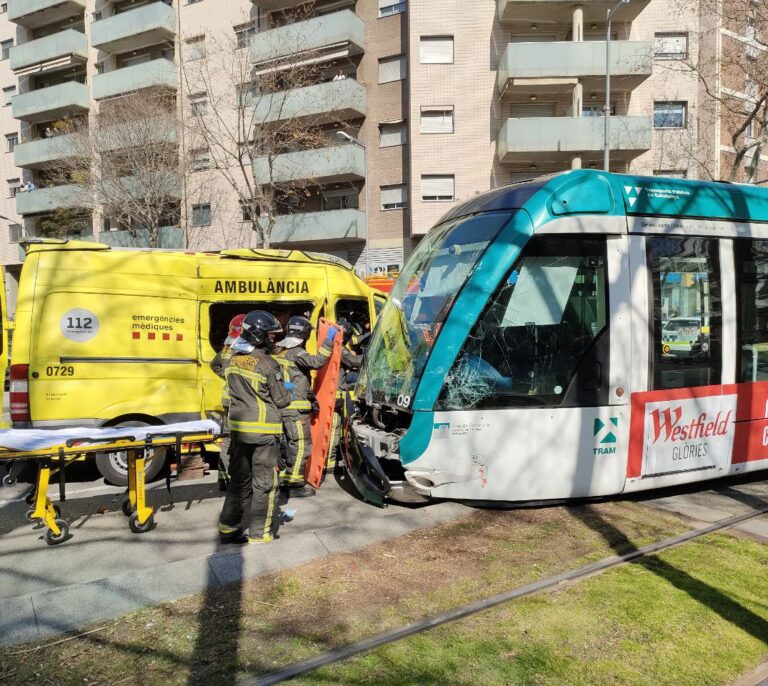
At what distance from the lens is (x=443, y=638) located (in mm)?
3352

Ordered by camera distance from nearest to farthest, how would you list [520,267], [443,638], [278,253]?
[443,638] < [520,267] < [278,253]

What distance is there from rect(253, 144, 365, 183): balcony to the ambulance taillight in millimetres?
16494

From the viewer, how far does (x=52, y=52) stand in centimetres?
3027

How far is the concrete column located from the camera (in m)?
20.9

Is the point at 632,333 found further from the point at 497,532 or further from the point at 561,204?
the point at 497,532

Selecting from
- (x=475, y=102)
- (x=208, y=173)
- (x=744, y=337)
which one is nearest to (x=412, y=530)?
(x=744, y=337)

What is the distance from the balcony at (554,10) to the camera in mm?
21016

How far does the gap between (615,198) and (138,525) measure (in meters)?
5.02

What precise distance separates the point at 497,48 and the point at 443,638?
930 inches

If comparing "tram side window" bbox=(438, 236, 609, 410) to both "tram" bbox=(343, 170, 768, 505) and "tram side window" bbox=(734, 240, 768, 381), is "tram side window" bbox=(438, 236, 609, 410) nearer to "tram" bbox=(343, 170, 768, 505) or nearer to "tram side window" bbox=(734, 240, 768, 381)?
"tram" bbox=(343, 170, 768, 505)

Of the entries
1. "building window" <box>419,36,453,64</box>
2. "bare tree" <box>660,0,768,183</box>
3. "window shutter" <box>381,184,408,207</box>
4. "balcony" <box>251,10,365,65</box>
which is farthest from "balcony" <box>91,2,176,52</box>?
"bare tree" <box>660,0,768,183</box>

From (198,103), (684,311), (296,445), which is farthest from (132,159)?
(684,311)

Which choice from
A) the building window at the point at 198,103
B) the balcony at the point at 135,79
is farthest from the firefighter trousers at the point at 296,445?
the balcony at the point at 135,79

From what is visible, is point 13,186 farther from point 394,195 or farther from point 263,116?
point 394,195
